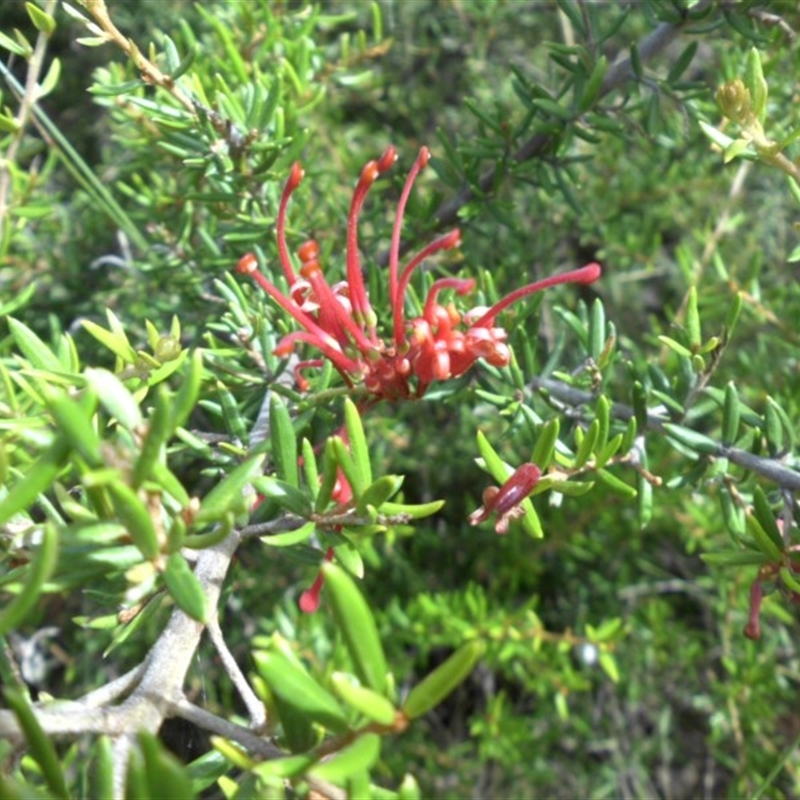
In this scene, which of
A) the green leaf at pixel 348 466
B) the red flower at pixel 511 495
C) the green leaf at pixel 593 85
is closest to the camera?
the green leaf at pixel 348 466

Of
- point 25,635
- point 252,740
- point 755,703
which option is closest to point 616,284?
point 755,703

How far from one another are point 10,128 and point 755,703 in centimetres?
118

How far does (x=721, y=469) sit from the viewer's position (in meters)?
A: 0.75

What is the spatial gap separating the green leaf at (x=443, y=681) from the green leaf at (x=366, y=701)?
1 centimetres

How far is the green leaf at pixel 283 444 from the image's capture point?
0.55 meters

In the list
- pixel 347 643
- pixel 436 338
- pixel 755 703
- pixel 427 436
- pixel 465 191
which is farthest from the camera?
pixel 427 436

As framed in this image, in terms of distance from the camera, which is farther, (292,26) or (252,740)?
(292,26)

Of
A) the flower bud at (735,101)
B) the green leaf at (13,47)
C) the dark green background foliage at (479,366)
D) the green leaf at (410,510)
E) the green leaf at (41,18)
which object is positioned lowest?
the dark green background foliage at (479,366)

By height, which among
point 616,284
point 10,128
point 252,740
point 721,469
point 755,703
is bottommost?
point 755,703

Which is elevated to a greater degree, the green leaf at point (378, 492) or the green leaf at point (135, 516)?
the green leaf at point (135, 516)

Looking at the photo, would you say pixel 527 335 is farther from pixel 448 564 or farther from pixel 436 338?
pixel 448 564

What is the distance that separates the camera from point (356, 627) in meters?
0.36

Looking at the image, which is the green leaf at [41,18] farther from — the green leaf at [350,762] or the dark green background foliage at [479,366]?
the green leaf at [350,762]

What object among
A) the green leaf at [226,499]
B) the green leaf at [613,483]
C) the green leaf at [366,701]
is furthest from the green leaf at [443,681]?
the green leaf at [613,483]
